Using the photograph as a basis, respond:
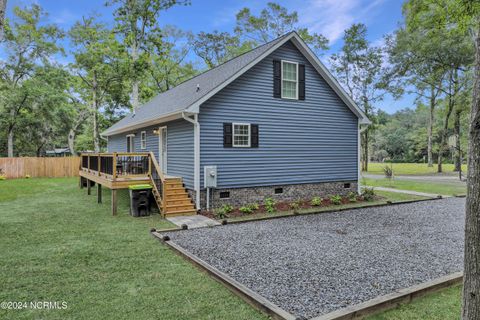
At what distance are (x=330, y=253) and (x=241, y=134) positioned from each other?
546 centimetres

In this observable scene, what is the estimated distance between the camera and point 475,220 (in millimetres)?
2219

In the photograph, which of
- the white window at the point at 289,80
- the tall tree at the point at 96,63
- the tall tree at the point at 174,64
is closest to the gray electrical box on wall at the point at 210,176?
the white window at the point at 289,80

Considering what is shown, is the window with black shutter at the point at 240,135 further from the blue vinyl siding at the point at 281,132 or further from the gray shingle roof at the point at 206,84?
the gray shingle roof at the point at 206,84

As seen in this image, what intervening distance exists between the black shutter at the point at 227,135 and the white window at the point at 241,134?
0.18 metres

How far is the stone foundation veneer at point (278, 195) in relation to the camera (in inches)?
379

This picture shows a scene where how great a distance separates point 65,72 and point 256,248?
26537 mm

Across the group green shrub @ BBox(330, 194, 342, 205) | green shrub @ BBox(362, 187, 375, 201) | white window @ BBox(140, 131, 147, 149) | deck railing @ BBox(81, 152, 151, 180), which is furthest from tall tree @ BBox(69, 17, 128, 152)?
green shrub @ BBox(362, 187, 375, 201)

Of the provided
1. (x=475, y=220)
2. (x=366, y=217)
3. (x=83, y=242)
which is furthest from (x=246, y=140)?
(x=475, y=220)

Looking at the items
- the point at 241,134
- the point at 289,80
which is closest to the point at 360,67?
the point at 289,80

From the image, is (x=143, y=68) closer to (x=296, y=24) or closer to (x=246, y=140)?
(x=246, y=140)

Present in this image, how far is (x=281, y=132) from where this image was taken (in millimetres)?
10797

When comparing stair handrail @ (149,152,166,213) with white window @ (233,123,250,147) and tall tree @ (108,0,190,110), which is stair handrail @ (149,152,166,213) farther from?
tall tree @ (108,0,190,110)

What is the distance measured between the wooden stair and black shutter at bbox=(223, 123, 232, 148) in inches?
80.4

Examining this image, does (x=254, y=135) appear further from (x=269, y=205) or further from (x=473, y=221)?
(x=473, y=221)
